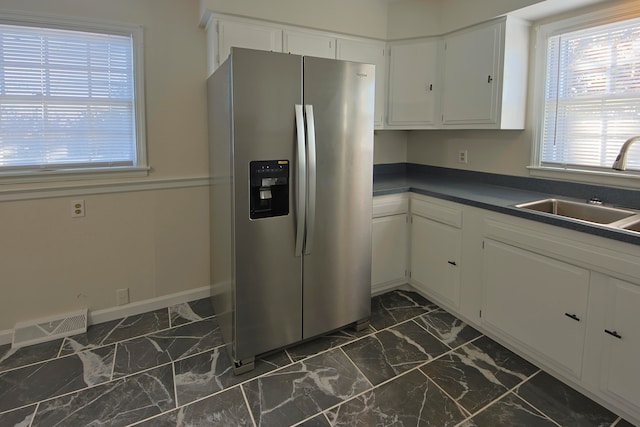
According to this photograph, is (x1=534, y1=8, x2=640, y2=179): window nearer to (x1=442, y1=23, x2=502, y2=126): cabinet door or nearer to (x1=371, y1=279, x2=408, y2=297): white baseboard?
(x1=442, y1=23, x2=502, y2=126): cabinet door

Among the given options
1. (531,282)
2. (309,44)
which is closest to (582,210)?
(531,282)

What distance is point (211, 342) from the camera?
245 cm

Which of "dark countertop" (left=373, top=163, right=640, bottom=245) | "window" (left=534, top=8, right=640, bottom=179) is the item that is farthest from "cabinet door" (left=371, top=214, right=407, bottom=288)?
"window" (left=534, top=8, right=640, bottom=179)

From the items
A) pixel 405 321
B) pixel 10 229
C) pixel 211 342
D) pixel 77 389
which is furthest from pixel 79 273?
pixel 405 321

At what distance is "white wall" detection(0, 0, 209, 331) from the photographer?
7.94 feet

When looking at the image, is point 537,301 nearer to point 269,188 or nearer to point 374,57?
point 269,188

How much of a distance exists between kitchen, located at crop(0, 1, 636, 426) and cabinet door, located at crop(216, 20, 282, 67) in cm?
8

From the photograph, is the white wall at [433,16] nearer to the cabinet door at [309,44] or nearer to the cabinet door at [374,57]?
the cabinet door at [374,57]

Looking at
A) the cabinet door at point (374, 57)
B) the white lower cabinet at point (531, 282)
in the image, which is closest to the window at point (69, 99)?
the cabinet door at point (374, 57)

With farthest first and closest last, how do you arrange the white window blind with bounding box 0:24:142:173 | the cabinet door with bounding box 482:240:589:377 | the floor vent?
the floor vent < the white window blind with bounding box 0:24:142:173 < the cabinet door with bounding box 482:240:589:377

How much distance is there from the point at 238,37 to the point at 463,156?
2.08 metres

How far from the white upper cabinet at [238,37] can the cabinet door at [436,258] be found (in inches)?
67.5

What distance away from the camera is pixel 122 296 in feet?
9.07

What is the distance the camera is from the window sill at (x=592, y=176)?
2242mm
